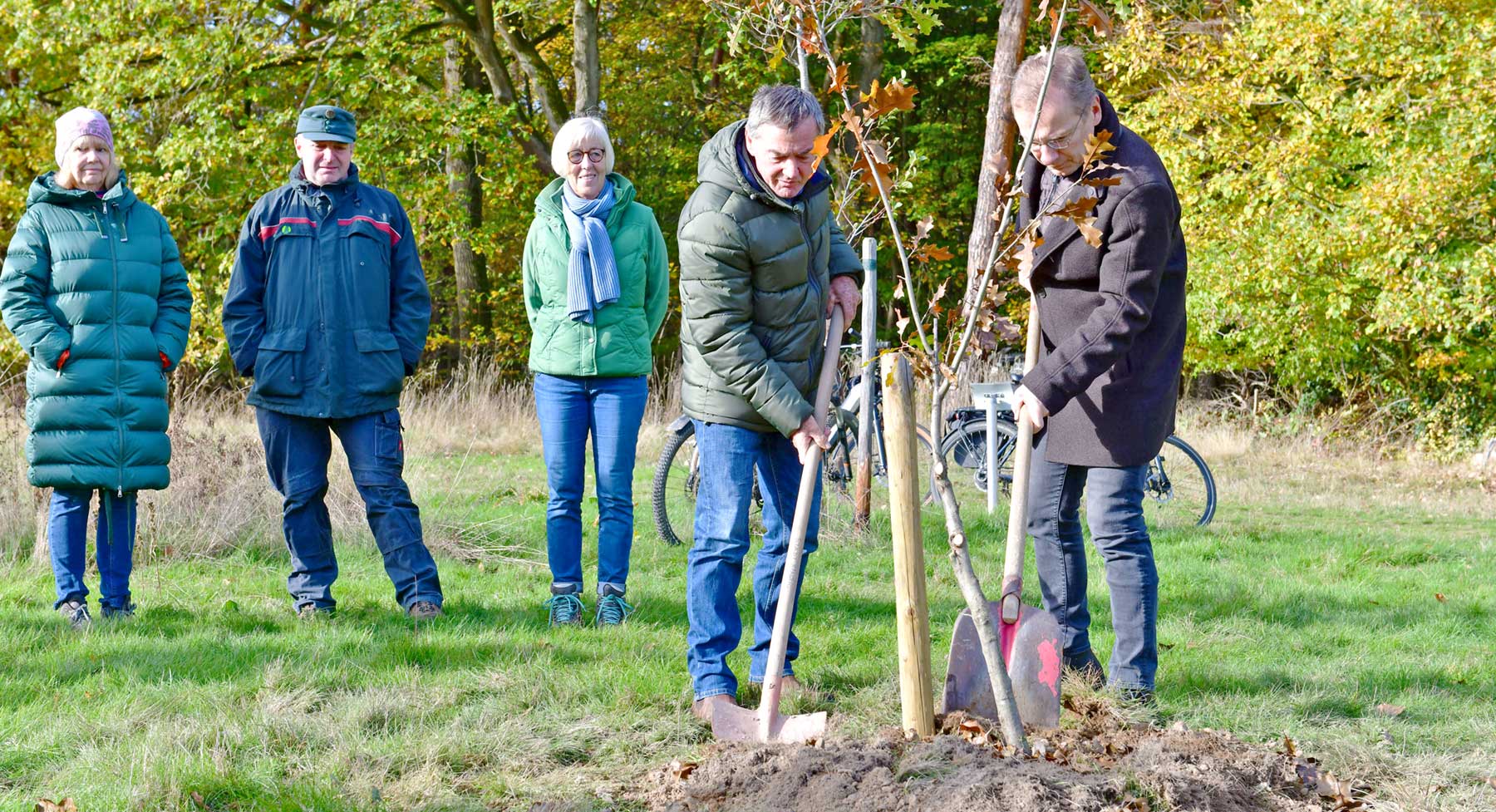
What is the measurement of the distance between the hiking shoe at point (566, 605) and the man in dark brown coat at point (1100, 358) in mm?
1958

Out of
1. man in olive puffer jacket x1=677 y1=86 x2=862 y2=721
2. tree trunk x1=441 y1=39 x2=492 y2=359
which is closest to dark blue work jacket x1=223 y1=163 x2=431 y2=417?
man in olive puffer jacket x1=677 y1=86 x2=862 y2=721

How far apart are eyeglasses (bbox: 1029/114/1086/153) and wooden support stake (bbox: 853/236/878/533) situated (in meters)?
0.87

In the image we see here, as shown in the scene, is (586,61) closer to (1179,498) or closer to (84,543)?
(1179,498)

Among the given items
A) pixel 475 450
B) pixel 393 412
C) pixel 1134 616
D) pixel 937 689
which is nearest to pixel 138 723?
pixel 393 412

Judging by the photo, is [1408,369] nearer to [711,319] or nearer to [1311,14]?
[1311,14]

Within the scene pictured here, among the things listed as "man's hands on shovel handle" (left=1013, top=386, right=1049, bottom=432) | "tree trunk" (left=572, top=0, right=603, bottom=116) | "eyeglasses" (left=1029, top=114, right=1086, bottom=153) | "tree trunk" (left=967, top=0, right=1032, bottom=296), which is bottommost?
"man's hands on shovel handle" (left=1013, top=386, right=1049, bottom=432)

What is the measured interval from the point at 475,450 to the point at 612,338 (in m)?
6.99

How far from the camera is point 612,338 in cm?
501

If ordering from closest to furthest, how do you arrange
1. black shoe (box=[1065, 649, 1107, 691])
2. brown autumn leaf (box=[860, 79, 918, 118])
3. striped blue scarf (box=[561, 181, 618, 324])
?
brown autumn leaf (box=[860, 79, 918, 118]) → black shoe (box=[1065, 649, 1107, 691]) → striped blue scarf (box=[561, 181, 618, 324])

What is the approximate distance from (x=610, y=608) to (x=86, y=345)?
2.29 metres

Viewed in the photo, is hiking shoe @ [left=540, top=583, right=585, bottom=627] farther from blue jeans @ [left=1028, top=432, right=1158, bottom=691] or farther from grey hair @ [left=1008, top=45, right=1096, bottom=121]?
grey hair @ [left=1008, top=45, right=1096, bottom=121]

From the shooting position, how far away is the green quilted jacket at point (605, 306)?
499 centimetres

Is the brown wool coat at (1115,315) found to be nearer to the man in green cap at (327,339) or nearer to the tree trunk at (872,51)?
the man in green cap at (327,339)

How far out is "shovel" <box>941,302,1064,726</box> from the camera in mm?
3475
